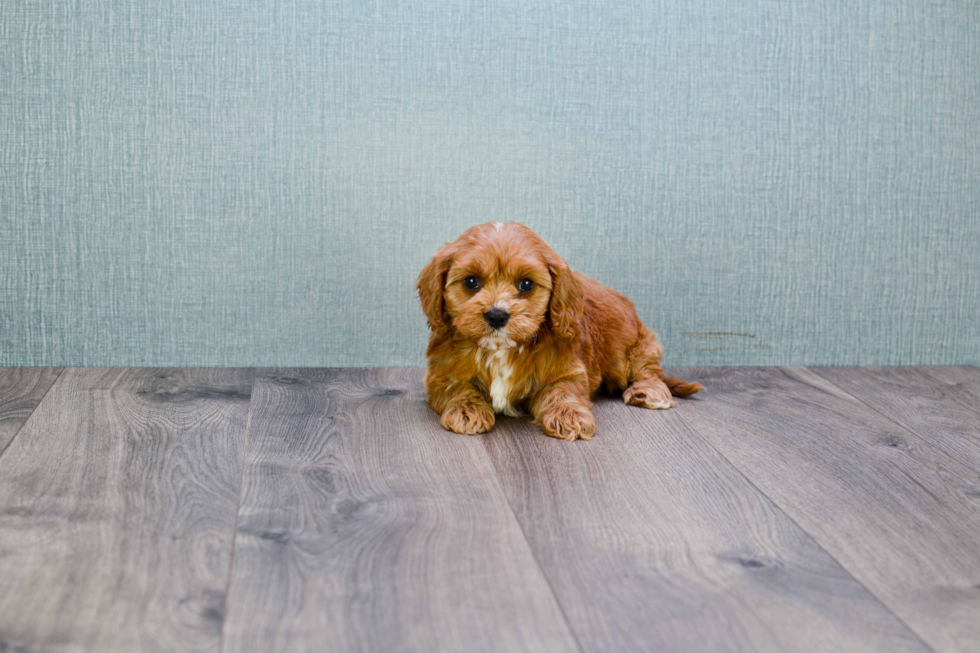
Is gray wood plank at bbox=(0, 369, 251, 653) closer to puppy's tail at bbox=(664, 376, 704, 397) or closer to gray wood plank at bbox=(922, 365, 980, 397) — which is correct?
puppy's tail at bbox=(664, 376, 704, 397)

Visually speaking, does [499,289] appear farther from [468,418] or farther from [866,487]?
[866,487]

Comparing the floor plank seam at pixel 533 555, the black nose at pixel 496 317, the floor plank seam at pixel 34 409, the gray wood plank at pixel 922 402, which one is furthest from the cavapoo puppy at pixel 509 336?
the floor plank seam at pixel 34 409

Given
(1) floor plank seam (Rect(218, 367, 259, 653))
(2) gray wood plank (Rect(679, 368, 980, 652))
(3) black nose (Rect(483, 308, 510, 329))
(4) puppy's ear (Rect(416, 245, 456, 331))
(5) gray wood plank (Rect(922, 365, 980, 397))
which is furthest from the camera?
(5) gray wood plank (Rect(922, 365, 980, 397))

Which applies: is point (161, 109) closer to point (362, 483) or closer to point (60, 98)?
point (60, 98)

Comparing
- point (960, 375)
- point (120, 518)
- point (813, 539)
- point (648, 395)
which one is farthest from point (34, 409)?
point (960, 375)

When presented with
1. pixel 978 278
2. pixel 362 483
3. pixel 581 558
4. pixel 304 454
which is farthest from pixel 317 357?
pixel 978 278

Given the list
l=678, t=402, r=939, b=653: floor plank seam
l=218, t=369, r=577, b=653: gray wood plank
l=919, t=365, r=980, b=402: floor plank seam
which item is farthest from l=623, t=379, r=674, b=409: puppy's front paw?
l=919, t=365, r=980, b=402: floor plank seam

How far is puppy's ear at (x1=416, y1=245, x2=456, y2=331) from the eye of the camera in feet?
6.84

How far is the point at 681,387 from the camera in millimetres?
2428

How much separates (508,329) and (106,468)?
87cm

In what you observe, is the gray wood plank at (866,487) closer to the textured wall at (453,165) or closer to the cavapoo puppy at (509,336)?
the cavapoo puppy at (509,336)

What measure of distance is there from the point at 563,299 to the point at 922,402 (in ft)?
3.65

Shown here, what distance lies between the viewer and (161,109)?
2.50 meters

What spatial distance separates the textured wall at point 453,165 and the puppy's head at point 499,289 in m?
0.56
